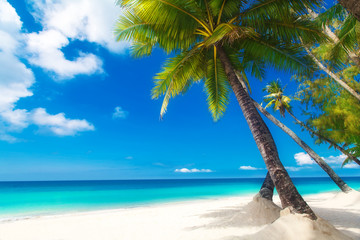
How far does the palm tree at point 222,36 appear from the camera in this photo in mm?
4848

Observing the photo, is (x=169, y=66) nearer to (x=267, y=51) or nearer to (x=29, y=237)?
(x=267, y=51)

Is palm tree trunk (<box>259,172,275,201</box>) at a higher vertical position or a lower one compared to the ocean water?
higher

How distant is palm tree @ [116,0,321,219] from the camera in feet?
15.9

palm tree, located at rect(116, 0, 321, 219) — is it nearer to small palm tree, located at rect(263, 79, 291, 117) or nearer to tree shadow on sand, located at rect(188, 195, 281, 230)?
tree shadow on sand, located at rect(188, 195, 281, 230)

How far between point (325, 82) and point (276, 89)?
33.3 ft

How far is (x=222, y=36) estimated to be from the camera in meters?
4.65

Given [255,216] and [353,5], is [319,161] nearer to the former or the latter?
[255,216]

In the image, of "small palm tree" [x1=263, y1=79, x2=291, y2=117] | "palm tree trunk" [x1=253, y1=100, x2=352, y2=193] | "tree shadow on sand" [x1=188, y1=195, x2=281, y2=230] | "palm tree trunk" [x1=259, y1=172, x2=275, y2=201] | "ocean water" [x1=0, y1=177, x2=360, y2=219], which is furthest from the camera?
"small palm tree" [x1=263, y1=79, x2=291, y2=117]

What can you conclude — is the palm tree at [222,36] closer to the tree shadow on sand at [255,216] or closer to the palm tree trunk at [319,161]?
the tree shadow on sand at [255,216]

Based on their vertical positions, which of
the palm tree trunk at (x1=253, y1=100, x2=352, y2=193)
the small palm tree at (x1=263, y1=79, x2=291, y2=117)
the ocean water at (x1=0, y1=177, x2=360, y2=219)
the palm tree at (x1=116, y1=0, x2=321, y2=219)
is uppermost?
the small palm tree at (x1=263, y1=79, x2=291, y2=117)

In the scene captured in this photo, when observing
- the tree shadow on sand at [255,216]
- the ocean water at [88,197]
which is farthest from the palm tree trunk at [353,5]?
the ocean water at [88,197]

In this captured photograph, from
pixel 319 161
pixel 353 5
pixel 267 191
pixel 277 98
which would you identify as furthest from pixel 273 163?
pixel 277 98

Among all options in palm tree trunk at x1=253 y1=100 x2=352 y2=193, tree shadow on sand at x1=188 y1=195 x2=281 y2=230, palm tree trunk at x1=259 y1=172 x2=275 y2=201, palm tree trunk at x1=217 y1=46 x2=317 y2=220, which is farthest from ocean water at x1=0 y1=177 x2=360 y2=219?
palm tree trunk at x1=217 y1=46 x2=317 y2=220

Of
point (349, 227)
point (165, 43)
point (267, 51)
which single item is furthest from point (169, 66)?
point (349, 227)
